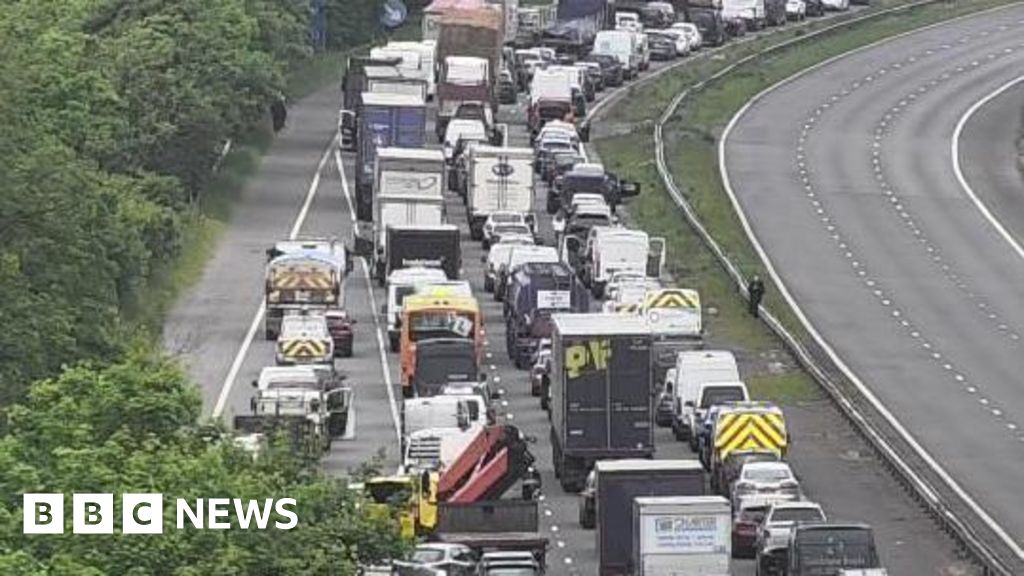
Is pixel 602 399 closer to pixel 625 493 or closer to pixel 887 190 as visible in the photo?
pixel 625 493

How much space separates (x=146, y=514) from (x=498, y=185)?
59.6 m

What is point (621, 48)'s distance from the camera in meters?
147

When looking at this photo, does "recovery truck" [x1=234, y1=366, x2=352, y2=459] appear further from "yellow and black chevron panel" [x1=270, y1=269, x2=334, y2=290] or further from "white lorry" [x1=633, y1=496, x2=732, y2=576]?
"yellow and black chevron panel" [x1=270, y1=269, x2=334, y2=290]

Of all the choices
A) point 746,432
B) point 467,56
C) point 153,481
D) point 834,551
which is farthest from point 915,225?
point 153,481

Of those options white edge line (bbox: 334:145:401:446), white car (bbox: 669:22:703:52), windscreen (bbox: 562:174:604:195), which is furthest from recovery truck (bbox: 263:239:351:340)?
white car (bbox: 669:22:703:52)

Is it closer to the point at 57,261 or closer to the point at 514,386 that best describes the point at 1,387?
the point at 57,261

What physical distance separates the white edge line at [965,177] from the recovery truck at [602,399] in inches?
1481

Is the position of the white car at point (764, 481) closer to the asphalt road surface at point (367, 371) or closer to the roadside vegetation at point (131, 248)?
the asphalt road surface at point (367, 371)

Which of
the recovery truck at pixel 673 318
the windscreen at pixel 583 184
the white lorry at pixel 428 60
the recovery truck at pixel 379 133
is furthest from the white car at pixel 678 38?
the recovery truck at pixel 673 318

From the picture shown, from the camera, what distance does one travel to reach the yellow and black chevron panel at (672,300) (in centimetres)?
9131

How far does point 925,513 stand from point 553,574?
9.11 metres

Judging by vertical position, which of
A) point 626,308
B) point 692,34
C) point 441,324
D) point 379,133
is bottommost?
point 692,34

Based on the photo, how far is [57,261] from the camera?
8306 centimetres

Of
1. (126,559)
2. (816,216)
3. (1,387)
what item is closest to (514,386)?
(1,387)
